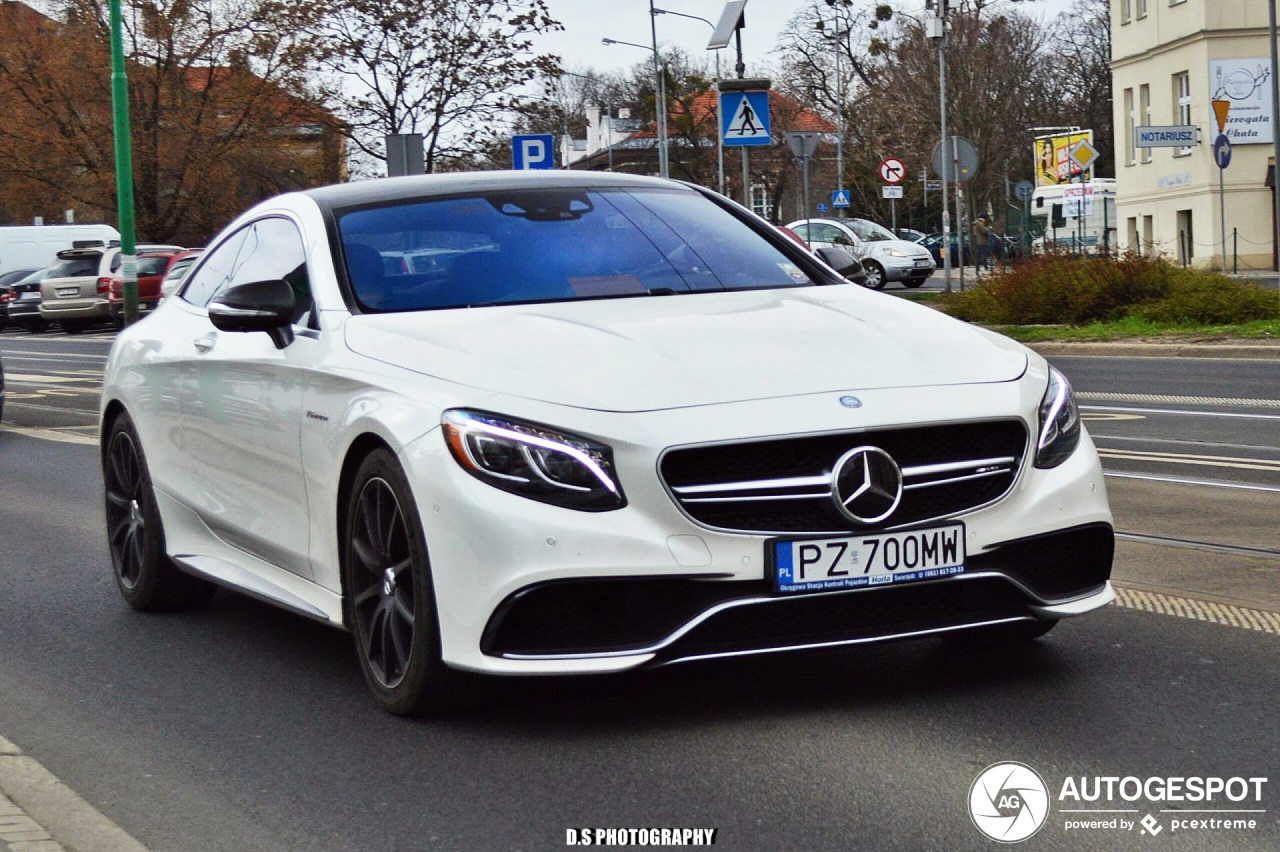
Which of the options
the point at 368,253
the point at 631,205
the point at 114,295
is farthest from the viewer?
the point at 114,295

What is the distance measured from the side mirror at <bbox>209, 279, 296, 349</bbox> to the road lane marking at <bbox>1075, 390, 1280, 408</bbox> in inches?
355

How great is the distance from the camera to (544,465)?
4.66 m

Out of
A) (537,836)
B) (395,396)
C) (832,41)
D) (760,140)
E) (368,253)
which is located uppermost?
(832,41)

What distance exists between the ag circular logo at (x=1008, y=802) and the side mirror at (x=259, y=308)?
8.39 ft

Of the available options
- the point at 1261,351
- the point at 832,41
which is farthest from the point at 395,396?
the point at 832,41

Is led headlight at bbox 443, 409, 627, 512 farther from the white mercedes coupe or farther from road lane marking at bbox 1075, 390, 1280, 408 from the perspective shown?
road lane marking at bbox 1075, 390, 1280, 408

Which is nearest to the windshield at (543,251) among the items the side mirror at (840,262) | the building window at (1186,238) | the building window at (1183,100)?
the side mirror at (840,262)

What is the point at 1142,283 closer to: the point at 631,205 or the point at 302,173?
the point at 631,205

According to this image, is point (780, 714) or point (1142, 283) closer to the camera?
point (780, 714)

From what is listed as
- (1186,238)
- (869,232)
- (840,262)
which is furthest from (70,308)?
(840,262)

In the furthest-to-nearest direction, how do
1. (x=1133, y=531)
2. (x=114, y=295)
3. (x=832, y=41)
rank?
(x=832, y=41) → (x=114, y=295) → (x=1133, y=531)

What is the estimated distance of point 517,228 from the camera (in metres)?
6.13

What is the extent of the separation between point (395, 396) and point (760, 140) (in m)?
16.5
